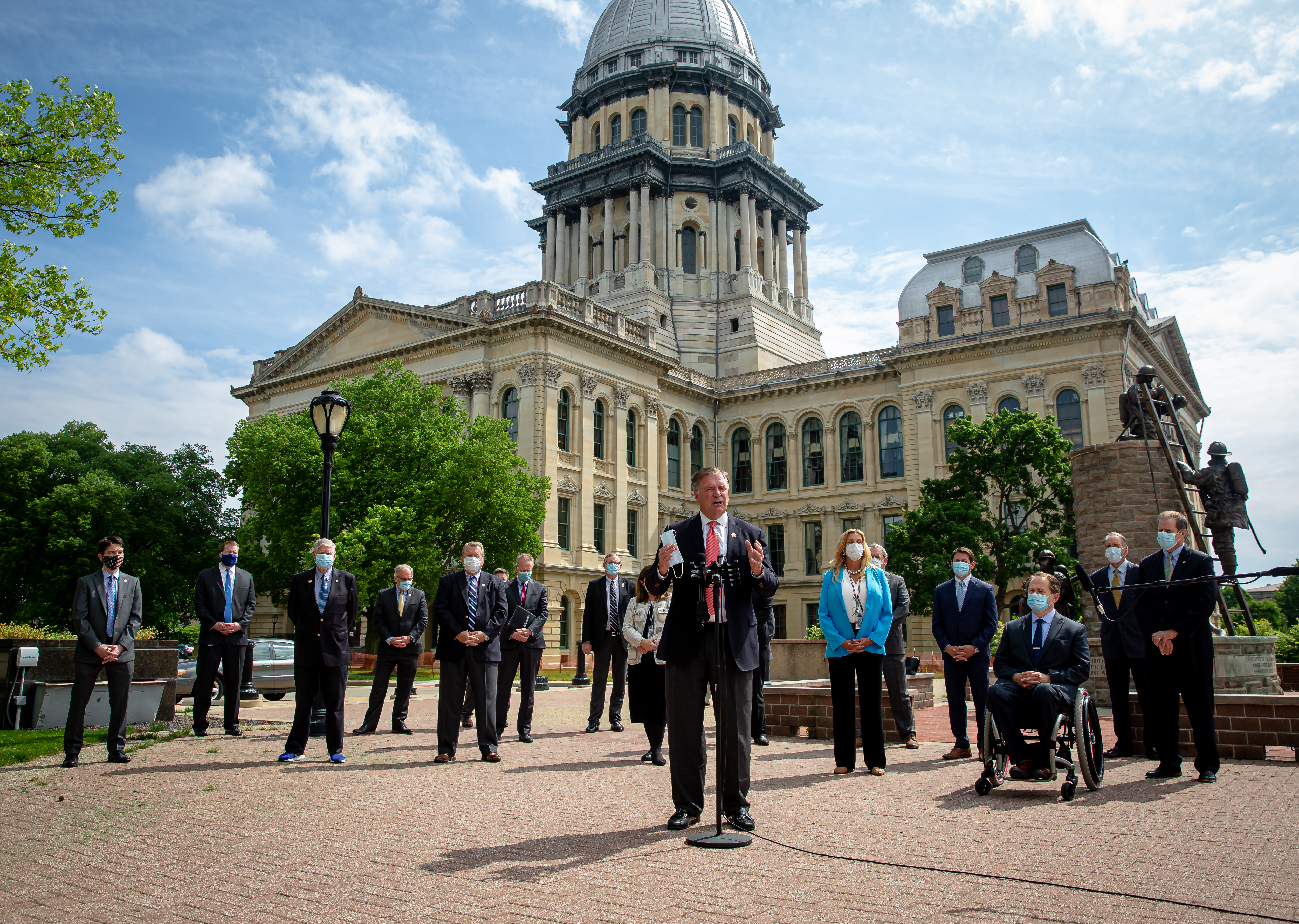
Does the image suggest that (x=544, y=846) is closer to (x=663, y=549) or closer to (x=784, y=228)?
(x=663, y=549)

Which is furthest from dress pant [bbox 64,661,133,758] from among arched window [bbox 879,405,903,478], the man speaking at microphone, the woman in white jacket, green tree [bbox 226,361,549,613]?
arched window [bbox 879,405,903,478]

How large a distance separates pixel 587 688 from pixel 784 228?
4984cm

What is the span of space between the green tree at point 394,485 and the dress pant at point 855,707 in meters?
24.6

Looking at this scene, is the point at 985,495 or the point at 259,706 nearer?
the point at 259,706

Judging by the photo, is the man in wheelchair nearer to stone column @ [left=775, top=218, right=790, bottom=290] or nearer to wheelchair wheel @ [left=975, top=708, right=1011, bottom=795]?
wheelchair wheel @ [left=975, top=708, right=1011, bottom=795]

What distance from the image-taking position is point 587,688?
84.7ft

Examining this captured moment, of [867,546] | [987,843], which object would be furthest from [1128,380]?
[987,843]

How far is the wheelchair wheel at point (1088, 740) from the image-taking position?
24.8 feet

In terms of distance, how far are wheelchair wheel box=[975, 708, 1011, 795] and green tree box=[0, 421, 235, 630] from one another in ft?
151

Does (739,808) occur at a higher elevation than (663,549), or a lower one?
lower

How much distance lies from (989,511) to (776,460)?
17322mm

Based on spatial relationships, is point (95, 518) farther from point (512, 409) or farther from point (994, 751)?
point (994, 751)

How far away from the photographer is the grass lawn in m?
9.73

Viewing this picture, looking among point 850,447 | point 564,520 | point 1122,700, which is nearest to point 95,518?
point 564,520
